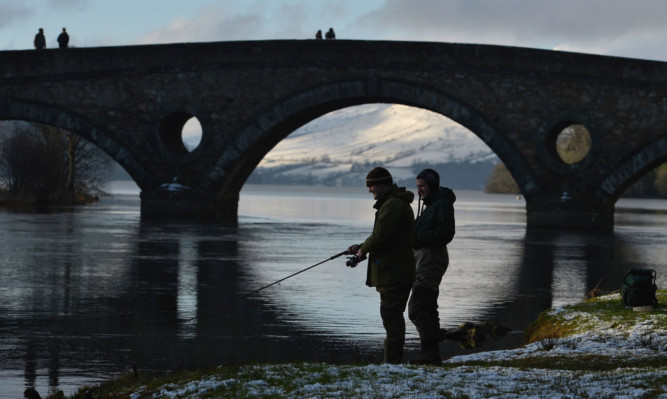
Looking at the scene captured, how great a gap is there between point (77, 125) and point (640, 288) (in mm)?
30487

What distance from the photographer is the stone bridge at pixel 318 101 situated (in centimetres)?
3316

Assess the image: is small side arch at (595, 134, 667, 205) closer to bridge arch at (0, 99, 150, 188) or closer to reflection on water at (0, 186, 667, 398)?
reflection on water at (0, 186, 667, 398)

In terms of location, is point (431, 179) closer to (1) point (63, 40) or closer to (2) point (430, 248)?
(2) point (430, 248)

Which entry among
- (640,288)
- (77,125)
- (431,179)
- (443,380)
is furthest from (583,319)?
(77,125)

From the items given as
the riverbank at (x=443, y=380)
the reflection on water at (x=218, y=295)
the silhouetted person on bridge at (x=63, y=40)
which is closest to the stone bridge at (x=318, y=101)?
the silhouetted person on bridge at (x=63, y=40)

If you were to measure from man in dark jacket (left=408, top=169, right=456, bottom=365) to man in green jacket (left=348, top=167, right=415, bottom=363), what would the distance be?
550 millimetres

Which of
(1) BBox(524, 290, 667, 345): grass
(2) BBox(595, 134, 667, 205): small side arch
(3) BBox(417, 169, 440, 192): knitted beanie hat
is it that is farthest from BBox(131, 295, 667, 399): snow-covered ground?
(2) BBox(595, 134, 667, 205): small side arch

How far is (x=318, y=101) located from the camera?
35.4 metres

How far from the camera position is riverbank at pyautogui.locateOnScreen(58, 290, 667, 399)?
6.36m

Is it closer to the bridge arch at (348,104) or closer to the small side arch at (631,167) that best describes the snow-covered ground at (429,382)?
the small side arch at (631,167)

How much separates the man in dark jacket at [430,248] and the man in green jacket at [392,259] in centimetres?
55

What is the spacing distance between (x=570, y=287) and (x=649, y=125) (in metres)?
18.8

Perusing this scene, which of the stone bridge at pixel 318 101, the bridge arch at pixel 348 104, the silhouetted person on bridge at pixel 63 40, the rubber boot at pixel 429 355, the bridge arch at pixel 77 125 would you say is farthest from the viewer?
the silhouetted person on bridge at pixel 63 40

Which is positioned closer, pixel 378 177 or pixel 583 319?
pixel 378 177
